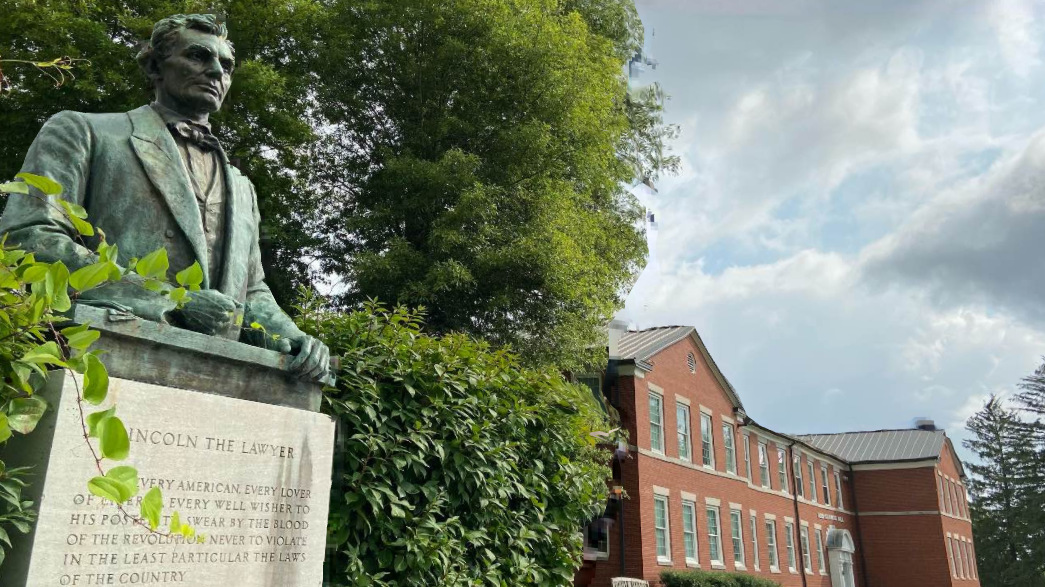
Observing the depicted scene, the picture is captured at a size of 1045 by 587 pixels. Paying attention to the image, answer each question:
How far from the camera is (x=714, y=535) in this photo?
107 feet

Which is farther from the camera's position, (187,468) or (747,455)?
(747,455)

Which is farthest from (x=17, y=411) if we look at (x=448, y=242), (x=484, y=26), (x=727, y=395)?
(x=727, y=395)

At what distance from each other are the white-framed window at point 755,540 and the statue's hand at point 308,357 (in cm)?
3553

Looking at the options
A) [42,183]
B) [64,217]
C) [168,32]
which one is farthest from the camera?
[168,32]

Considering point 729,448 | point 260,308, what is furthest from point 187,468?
point 729,448

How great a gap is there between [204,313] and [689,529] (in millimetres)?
29696

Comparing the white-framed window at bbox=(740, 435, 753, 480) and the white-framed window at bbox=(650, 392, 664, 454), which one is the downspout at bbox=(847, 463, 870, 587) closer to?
the white-framed window at bbox=(740, 435, 753, 480)

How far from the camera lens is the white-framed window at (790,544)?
1577 inches

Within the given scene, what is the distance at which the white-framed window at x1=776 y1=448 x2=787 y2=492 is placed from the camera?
1619 inches

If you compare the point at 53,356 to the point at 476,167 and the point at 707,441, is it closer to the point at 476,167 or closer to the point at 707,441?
the point at 476,167

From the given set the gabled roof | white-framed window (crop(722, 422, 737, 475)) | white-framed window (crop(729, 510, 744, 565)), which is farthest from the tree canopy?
white-framed window (crop(729, 510, 744, 565))

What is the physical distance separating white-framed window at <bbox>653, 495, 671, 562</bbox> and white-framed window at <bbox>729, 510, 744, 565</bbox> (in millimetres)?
6861

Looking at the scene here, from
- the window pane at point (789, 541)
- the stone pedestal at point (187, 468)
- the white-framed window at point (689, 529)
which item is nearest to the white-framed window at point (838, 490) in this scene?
the window pane at point (789, 541)

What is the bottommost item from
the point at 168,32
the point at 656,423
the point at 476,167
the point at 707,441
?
the point at 168,32
